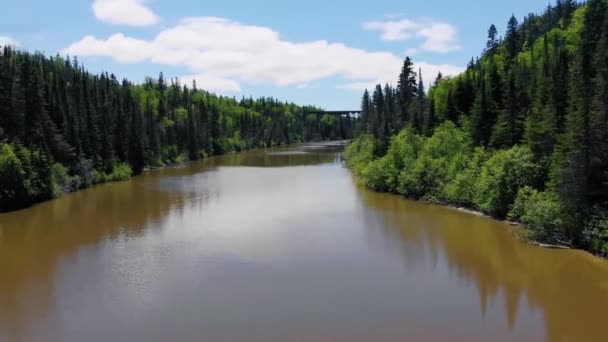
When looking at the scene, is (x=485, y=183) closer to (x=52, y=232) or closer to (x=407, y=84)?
(x=52, y=232)

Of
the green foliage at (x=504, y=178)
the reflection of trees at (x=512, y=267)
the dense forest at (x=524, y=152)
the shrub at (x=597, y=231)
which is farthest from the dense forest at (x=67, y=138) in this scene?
the shrub at (x=597, y=231)

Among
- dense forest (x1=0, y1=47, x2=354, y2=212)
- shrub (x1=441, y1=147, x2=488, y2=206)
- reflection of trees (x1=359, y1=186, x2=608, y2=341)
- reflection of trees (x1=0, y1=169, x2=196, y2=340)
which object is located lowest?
reflection of trees (x1=359, y1=186, x2=608, y2=341)

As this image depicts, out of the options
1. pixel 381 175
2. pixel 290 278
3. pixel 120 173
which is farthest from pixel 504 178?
pixel 120 173

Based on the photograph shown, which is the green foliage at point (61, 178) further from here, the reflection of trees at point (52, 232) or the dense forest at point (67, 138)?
the reflection of trees at point (52, 232)

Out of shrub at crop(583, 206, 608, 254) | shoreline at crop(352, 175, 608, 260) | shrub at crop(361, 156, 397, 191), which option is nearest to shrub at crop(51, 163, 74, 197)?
shrub at crop(361, 156, 397, 191)

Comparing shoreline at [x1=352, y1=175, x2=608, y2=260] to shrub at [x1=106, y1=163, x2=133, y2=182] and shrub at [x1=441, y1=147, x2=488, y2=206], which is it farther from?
shrub at [x1=106, y1=163, x2=133, y2=182]

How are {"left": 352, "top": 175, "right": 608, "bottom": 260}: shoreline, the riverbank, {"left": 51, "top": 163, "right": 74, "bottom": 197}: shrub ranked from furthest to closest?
1. {"left": 51, "top": 163, "right": 74, "bottom": 197}: shrub
2. the riverbank
3. {"left": 352, "top": 175, "right": 608, "bottom": 260}: shoreline

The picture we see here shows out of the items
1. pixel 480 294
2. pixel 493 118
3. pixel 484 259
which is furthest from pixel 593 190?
pixel 493 118

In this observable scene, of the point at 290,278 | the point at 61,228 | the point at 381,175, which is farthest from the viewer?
the point at 381,175
